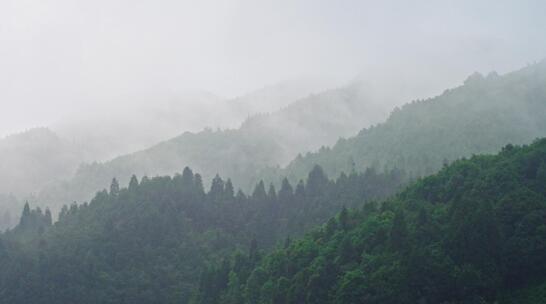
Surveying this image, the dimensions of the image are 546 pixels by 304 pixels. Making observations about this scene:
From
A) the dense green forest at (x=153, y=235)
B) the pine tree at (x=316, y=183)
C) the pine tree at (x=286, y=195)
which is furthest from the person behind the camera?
the pine tree at (x=316, y=183)

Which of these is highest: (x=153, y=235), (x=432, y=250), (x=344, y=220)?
(x=153, y=235)

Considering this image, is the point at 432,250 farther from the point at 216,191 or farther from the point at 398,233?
the point at 216,191

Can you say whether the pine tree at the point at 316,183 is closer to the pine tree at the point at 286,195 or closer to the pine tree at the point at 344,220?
the pine tree at the point at 286,195

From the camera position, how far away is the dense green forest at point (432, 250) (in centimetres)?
8844

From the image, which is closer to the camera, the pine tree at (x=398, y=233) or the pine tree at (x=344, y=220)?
the pine tree at (x=398, y=233)

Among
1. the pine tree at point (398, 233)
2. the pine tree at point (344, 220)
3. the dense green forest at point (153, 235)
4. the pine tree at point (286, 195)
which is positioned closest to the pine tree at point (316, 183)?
the dense green forest at point (153, 235)

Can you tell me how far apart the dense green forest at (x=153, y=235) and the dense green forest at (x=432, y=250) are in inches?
601

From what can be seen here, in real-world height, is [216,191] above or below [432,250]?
above

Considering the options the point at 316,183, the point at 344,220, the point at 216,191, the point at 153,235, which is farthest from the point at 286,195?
the point at 344,220

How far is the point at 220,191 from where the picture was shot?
551 ft

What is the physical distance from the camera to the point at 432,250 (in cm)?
9275

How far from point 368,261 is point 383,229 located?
6383mm

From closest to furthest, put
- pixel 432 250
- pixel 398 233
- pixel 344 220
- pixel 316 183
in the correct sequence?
pixel 432 250, pixel 398 233, pixel 344 220, pixel 316 183

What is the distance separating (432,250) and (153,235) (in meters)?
69.8
